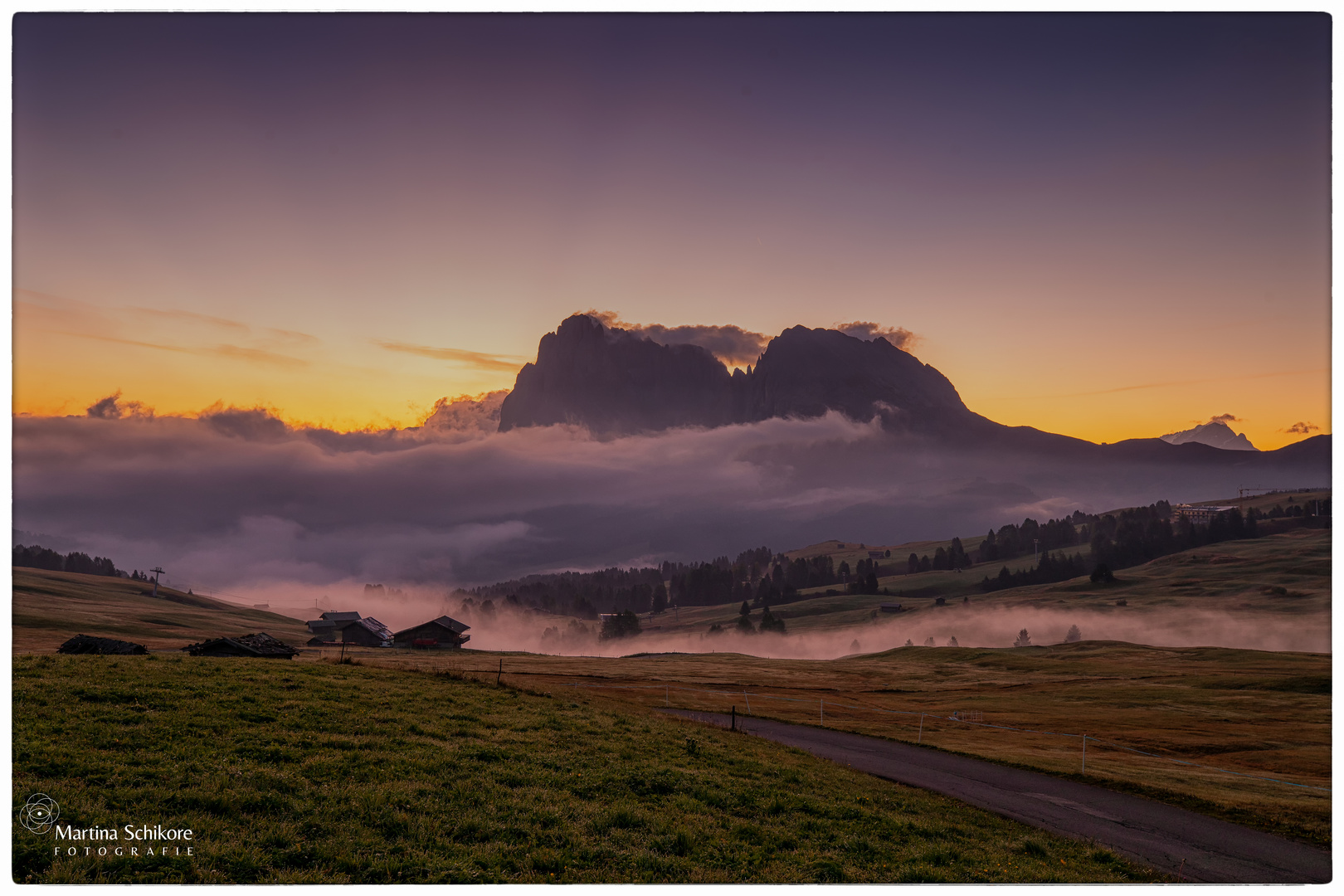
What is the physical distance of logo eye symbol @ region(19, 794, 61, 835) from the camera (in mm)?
15125

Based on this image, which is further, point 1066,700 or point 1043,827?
point 1066,700

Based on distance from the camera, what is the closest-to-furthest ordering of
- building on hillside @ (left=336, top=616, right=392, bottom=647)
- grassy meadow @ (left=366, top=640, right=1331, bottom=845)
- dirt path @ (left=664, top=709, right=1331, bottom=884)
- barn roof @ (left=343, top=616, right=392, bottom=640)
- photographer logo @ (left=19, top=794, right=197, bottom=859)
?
photographer logo @ (left=19, top=794, right=197, bottom=859)
dirt path @ (left=664, top=709, right=1331, bottom=884)
grassy meadow @ (left=366, top=640, right=1331, bottom=845)
building on hillside @ (left=336, top=616, right=392, bottom=647)
barn roof @ (left=343, top=616, right=392, bottom=640)

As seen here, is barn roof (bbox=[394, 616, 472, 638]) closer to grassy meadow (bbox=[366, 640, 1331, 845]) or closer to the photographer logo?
grassy meadow (bbox=[366, 640, 1331, 845])

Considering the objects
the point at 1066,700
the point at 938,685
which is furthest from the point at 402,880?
the point at 938,685

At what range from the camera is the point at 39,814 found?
1541 cm

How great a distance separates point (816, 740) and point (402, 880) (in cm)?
3420

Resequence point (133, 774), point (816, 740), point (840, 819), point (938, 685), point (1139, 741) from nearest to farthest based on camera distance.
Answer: point (133, 774) < point (840, 819) < point (816, 740) < point (1139, 741) < point (938, 685)

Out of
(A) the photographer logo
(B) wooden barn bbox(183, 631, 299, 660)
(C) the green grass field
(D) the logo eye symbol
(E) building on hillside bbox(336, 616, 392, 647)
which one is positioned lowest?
(E) building on hillside bbox(336, 616, 392, 647)

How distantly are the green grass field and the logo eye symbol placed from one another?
17 centimetres

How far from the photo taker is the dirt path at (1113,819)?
79.6 ft

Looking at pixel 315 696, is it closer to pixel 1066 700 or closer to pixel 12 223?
pixel 12 223

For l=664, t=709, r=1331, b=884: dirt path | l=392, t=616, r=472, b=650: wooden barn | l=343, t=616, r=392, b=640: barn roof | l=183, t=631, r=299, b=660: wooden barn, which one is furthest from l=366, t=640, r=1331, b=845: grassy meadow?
l=343, t=616, r=392, b=640: barn roof

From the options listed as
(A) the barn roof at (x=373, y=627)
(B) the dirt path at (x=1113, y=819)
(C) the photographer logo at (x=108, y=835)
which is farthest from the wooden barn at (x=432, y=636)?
(C) the photographer logo at (x=108, y=835)

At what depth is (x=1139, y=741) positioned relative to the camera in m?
74.8
